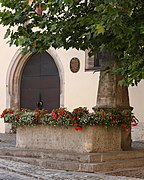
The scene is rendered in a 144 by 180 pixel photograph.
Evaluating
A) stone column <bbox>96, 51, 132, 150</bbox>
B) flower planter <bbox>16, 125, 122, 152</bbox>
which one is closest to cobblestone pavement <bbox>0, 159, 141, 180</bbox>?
flower planter <bbox>16, 125, 122, 152</bbox>

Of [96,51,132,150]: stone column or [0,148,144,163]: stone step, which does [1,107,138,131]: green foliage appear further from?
[0,148,144,163]: stone step

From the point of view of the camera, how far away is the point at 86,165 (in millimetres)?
7219

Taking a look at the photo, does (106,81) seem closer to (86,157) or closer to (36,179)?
(86,157)

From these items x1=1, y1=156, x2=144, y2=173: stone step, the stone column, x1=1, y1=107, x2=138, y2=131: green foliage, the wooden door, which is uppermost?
the wooden door

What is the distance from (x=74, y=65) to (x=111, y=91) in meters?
4.98

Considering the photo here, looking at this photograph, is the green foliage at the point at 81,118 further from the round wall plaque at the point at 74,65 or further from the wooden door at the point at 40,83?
the wooden door at the point at 40,83

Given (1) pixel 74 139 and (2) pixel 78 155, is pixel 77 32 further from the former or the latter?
→ (2) pixel 78 155

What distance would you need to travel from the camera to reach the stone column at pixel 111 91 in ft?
27.5

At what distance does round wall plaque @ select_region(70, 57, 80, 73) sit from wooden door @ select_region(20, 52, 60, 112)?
3.26 ft

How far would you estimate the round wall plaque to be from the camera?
13148 millimetres

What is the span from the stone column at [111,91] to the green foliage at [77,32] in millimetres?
588

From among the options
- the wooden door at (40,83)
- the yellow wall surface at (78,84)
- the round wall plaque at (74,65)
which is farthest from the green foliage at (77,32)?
the wooden door at (40,83)

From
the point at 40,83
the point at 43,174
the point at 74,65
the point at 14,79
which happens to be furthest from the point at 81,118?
the point at 14,79

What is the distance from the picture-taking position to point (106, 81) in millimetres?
8422
